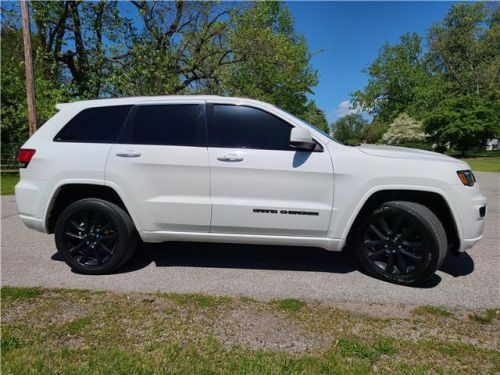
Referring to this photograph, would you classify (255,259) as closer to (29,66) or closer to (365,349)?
(365,349)

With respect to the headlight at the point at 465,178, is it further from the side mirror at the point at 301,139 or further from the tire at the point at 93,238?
the tire at the point at 93,238

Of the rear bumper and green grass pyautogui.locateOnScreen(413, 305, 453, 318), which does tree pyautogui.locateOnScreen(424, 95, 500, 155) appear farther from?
the rear bumper

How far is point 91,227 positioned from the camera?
3834mm

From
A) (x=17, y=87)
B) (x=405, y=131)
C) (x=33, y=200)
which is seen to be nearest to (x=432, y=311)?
(x=33, y=200)

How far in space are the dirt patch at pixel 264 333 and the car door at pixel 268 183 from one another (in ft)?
3.19

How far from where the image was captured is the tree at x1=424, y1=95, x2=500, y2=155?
3372cm

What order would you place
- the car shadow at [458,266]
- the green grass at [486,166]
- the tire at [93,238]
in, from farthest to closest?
the green grass at [486,166] < the car shadow at [458,266] < the tire at [93,238]

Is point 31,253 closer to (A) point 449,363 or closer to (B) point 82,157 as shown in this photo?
(B) point 82,157

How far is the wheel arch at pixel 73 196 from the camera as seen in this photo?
380cm

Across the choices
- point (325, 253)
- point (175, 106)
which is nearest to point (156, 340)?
point (175, 106)

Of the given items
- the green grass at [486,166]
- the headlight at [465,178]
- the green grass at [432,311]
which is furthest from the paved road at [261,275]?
the green grass at [486,166]

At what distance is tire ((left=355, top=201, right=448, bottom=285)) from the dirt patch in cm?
137

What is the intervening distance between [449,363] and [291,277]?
69.4 inches

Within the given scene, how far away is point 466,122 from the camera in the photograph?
34031 millimetres
